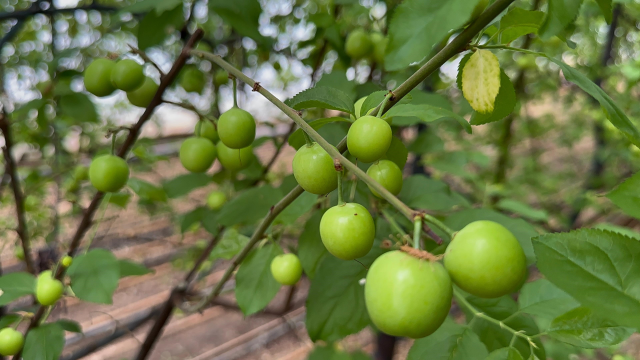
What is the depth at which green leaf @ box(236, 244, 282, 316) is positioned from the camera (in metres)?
0.59

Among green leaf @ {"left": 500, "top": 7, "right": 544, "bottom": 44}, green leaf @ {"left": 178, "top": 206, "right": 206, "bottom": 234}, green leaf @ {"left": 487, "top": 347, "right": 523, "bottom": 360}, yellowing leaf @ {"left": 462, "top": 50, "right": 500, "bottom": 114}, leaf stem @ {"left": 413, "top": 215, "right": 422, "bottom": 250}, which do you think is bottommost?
green leaf @ {"left": 178, "top": 206, "right": 206, "bottom": 234}

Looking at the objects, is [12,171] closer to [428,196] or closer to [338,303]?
[338,303]

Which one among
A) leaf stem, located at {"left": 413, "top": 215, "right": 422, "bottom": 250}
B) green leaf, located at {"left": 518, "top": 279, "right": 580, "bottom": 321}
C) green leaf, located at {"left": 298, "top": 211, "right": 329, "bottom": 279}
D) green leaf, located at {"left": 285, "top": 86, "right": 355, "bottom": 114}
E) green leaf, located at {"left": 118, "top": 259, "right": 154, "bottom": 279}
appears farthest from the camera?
green leaf, located at {"left": 118, "top": 259, "right": 154, "bottom": 279}

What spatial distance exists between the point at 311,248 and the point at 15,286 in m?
0.45

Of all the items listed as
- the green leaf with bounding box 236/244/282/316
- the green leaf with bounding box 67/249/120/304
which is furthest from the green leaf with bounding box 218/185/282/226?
the green leaf with bounding box 67/249/120/304

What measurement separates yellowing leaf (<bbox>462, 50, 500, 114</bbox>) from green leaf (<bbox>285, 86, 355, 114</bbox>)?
12cm

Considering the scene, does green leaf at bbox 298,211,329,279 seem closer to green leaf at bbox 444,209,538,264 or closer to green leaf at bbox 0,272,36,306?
green leaf at bbox 444,209,538,264

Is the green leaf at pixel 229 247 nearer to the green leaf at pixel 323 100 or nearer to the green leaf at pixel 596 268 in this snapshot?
the green leaf at pixel 323 100

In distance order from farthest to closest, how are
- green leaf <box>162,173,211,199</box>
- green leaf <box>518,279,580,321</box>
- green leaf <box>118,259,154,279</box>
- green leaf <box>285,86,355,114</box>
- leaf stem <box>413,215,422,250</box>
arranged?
green leaf <box>162,173,211,199</box>
green leaf <box>118,259,154,279</box>
green leaf <box>518,279,580,321</box>
green leaf <box>285,86,355,114</box>
leaf stem <box>413,215,422,250</box>

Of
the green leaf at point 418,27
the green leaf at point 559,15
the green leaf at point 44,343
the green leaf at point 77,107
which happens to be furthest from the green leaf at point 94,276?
the green leaf at point 559,15

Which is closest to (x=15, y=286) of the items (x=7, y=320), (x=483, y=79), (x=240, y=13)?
(x=7, y=320)

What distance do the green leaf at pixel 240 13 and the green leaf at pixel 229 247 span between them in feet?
1.29

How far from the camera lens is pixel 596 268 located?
30cm

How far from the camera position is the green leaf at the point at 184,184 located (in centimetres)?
81
